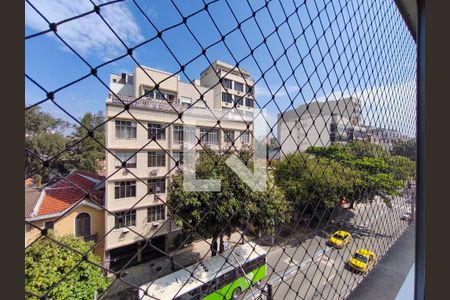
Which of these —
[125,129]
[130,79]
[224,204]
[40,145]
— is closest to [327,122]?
[40,145]

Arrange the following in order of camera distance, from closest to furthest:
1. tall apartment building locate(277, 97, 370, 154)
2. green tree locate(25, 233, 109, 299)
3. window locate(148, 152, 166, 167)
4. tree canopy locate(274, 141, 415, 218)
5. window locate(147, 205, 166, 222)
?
tall apartment building locate(277, 97, 370, 154), green tree locate(25, 233, 109, 299), tree canopy locate(274, 141, 415, 218), window locate(148, 152, 166, 167), window locate(147, 205, 166, 222)

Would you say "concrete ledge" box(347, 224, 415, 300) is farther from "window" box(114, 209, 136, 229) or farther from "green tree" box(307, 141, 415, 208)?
"window" box(114, 209, 136, 229)

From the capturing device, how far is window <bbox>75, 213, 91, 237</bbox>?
8.95ft

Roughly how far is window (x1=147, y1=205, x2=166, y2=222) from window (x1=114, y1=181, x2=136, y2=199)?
0.46 metres

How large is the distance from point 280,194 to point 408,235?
87.1 inches

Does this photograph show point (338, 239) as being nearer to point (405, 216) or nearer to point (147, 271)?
point (405, 216)

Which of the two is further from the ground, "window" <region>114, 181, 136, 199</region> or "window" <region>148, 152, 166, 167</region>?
"window" <region>148, 152, 166, 167</region>

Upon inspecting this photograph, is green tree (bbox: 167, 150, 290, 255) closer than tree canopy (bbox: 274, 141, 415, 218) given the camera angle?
No

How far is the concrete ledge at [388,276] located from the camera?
0.55 meters

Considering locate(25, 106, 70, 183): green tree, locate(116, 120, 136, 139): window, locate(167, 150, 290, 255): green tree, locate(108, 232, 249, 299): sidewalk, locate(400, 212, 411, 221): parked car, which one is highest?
locate(116, 120, 136, 139): window

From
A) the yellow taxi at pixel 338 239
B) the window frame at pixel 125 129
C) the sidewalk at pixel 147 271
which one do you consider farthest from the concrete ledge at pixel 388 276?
the window frame at pixel 125 129

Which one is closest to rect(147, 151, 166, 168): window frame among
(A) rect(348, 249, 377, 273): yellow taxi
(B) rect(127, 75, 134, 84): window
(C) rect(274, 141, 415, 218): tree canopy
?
(B) rect(127, 75, 134, 84): window

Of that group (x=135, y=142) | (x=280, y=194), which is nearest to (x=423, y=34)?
(x=135, y=142)

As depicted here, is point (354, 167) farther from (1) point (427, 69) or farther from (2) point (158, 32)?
(2) point (158, 32)
